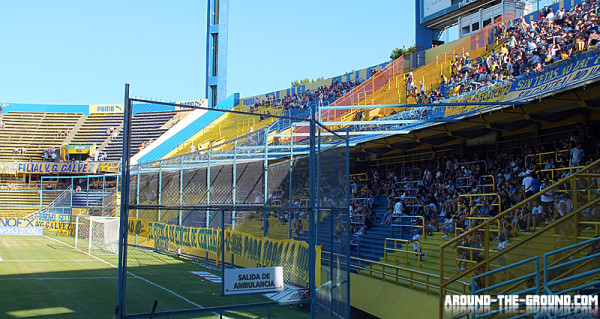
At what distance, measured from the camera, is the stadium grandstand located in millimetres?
9008

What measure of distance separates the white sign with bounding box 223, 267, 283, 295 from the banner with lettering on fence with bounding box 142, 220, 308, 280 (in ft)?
7.78

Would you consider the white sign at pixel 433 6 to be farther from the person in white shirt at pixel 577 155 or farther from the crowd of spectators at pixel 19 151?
the crowd of spectators at pixel 19 151

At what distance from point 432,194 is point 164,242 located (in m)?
9.88

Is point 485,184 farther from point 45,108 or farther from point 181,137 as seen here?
point 45,108

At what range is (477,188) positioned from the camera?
1698 cm

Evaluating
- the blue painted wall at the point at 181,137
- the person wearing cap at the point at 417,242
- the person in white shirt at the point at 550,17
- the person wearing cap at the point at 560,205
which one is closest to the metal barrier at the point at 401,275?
the person wearing cap at the point at 417,242

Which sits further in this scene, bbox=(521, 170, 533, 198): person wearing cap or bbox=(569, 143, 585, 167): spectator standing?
bbox=(521, 170, 533, 198): person wearing cap

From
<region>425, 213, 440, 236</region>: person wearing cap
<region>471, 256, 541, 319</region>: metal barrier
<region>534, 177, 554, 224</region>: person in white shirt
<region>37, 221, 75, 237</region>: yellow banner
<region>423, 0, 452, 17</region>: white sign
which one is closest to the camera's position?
<region>471, 256, 541, 319</region>: metal barrier

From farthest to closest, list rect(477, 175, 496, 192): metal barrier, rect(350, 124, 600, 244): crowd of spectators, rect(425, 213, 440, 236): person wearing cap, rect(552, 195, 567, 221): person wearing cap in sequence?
1. rect(425, 213, 440, 236): person wearing cap
2. rect(477, 175, 496, 192): metal barrier
3. rect(350, 124, 600, 244): crowd of spectators
4. rect(552, 195, 567, 221): person wearing cap

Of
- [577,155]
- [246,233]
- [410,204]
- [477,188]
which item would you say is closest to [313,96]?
[410,204]

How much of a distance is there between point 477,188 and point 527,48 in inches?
221

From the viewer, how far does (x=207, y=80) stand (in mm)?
54375

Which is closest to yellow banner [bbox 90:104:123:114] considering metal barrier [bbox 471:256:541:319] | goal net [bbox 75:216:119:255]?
goal net [bbox 75:216:119:255]

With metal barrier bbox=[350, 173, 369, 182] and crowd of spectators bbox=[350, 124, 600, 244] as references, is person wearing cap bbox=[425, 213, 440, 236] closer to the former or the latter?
crowd of spectators bbox=[350, 124, 600, 244]
